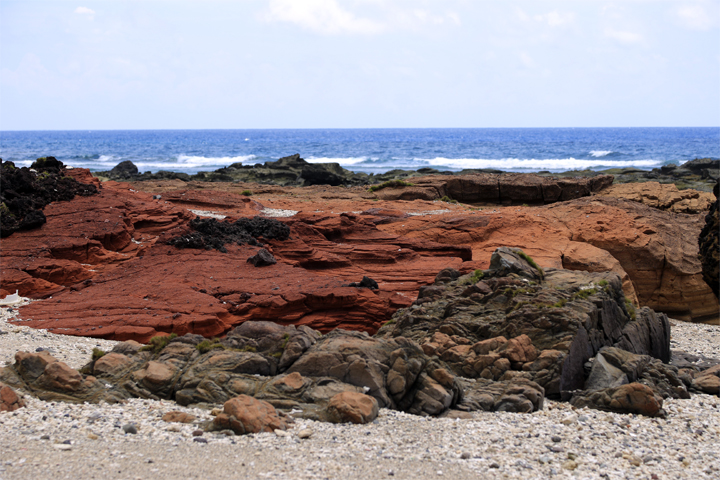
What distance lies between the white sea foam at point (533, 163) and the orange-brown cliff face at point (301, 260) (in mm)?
53449

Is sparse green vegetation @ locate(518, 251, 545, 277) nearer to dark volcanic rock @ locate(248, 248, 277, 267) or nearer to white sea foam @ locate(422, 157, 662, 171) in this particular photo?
dark volcanic rock @ locate(248, 248, 277, 267)

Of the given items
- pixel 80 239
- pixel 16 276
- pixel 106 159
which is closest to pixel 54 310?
pixel 16 276

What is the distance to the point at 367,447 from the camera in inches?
235

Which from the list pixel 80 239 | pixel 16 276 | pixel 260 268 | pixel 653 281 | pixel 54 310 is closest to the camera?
pixel 54 310

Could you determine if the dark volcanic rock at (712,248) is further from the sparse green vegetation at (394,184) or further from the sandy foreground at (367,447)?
the sparse green vegetation at (394,184)

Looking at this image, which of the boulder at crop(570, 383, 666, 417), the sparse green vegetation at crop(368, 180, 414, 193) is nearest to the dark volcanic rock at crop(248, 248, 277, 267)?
the boulder at crop(570, 383, 666, 417)

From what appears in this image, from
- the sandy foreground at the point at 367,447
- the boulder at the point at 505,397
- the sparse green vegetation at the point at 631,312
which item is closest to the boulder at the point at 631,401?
the sandy foreground at the point at 367,447

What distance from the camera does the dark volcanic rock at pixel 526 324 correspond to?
8406 millimetres

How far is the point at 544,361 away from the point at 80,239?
39.4 ft

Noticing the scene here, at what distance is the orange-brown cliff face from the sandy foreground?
4214 mm

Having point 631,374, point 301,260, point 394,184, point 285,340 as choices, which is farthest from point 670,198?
point 285,340

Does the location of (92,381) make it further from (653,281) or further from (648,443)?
(653,281)

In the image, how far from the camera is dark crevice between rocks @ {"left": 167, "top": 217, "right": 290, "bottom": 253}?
47.1 ft

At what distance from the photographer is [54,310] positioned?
36.5 ft
